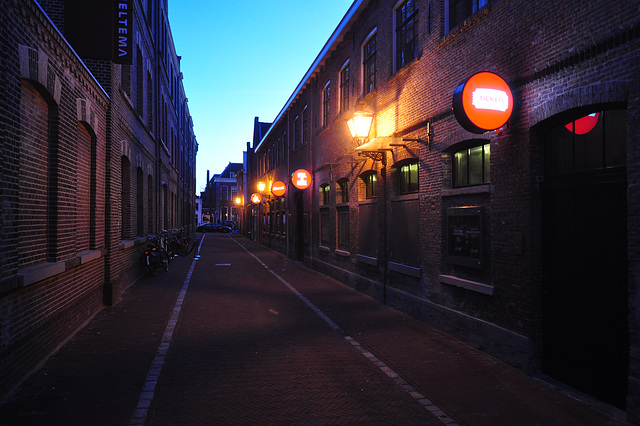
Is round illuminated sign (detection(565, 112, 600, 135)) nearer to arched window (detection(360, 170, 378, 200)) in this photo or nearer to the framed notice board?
the framed notice board

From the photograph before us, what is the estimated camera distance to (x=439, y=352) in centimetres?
684

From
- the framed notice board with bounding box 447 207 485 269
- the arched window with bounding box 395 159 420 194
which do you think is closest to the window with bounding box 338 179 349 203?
the arched window with bounding box 395 159 420 194

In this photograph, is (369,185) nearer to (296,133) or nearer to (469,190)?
(469,190)

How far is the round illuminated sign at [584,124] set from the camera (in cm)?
525

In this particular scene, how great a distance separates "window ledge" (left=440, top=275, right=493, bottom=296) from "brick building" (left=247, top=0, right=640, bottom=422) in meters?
0.04

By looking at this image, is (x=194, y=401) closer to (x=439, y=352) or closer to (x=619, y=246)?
(x=439, y=352)

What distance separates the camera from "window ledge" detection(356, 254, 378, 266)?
37.5 ft

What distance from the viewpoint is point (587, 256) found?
5277mm

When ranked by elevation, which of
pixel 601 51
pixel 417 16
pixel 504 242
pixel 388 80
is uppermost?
pixel 417 16

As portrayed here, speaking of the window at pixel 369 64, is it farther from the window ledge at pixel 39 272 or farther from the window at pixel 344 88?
the window ledge at pixel 39 272

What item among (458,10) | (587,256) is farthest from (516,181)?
(458,10)

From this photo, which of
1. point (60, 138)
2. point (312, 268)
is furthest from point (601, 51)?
point (312, 268)

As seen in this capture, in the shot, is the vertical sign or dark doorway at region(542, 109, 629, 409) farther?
the vertical sign

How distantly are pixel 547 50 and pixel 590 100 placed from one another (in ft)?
3.61
